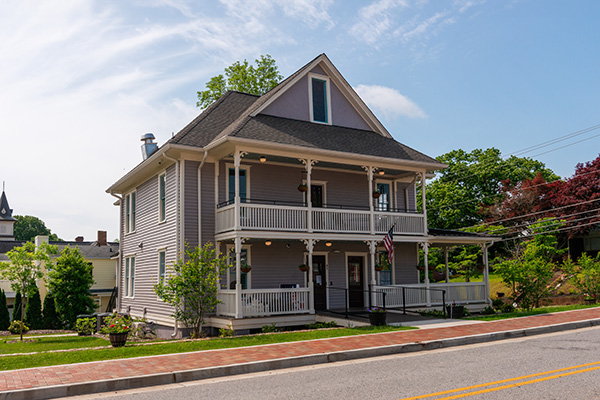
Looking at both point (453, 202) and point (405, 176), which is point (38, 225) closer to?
point (453, 202)

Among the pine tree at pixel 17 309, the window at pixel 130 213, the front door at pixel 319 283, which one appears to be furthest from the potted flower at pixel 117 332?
the pine tree at pixel 17 309

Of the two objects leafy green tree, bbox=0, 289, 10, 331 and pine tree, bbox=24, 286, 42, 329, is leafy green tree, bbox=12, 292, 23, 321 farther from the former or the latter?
pine tree, bbox=24, 286, 42, 329

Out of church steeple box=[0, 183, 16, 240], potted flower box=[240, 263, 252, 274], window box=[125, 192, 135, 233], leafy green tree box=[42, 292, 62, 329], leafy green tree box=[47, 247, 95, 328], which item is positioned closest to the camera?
potted flower box=[240, 263, 252, 274]

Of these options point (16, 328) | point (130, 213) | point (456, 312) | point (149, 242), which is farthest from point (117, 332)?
point (16, 328)

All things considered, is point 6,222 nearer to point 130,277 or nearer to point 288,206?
point 130,277

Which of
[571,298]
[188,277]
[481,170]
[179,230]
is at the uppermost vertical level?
[481,170]

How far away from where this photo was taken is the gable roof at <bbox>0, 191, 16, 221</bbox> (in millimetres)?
89637

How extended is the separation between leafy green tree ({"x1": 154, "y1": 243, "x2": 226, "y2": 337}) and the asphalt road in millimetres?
6940

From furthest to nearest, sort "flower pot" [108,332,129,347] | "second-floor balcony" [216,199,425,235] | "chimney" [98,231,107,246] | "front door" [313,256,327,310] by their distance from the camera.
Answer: "chimney" [98,231,107,246] < "front door" [313,256,327,310] < "second-floor balcony" [216,199,425,235] < "flower pot" [108,332,129,347]

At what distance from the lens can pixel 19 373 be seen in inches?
371

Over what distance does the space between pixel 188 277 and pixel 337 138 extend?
781 centimetres

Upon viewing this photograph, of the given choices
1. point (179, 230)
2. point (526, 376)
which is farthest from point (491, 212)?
point (526, 376)

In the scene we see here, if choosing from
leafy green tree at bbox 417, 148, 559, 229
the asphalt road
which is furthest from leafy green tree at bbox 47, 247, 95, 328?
leafy green tree at bbox 417, 148, 559, 229

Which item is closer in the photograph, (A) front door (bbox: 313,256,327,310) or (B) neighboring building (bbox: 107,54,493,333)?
(B) neighboring building (bbox: 107,54,493,333)
